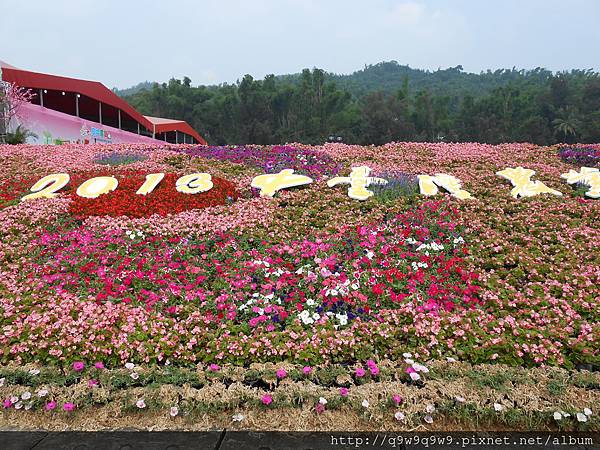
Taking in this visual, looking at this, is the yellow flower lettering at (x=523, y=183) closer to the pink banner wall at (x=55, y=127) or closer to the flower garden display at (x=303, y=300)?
the flower garden display at (x=303, y=300)

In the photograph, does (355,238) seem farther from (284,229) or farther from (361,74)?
(361,74)

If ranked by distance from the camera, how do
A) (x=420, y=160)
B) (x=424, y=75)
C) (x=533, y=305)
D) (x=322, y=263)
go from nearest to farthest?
(x=533, y=305), (x=322, y=263), (x=420, y=160), (x=424, y=75)

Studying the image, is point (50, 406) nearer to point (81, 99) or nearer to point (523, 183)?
point (523, 183)

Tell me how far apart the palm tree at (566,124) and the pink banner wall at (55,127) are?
4169 cm

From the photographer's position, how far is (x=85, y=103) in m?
29.1

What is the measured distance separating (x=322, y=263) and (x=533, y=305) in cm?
209

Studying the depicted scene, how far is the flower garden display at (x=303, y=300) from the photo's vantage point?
2969 mm

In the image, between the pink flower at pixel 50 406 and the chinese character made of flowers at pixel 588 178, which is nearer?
the pink flower at pixel 50 406

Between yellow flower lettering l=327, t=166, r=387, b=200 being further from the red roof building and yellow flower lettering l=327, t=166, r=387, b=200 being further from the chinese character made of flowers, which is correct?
the red roof building

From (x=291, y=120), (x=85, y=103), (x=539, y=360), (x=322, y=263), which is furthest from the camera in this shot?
(x=291, y=120)

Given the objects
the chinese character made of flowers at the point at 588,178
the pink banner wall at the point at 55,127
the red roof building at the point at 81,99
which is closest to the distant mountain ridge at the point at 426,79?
the red roof building at the point at 81,99

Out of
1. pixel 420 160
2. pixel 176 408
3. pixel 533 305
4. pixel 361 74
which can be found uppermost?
pixel 361 74

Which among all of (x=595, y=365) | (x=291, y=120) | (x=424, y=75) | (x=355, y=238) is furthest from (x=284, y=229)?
(x=424, y=75)

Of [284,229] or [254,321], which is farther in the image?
[284,229]
